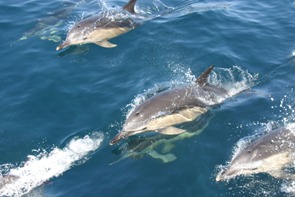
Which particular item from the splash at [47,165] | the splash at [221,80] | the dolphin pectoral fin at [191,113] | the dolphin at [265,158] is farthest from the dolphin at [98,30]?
the dolphin at [265,158]

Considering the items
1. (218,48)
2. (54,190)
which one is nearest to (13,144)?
(54,190)

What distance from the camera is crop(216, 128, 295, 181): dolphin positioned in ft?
32.3

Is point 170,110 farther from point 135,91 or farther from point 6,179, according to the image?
point 6,179

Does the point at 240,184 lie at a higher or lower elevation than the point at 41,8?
lower

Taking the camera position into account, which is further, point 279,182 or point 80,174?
point 80,174

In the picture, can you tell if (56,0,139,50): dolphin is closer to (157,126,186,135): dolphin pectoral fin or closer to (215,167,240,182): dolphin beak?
(157,126,186,135): dolphin pectoral fin

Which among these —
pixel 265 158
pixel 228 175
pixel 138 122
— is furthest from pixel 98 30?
pixel 265 158

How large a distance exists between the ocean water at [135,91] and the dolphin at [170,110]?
0.32 meters

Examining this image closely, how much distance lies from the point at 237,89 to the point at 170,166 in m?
4.50

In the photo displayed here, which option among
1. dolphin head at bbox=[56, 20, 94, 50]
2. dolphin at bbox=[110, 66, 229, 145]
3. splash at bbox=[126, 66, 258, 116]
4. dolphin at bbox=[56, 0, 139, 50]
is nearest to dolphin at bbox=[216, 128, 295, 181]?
dolphin at bbox=[110, 66, 229, 145]

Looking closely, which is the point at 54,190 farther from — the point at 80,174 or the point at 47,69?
the point at 47,69

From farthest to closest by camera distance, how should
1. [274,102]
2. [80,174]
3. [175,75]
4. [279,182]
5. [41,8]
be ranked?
1. [41,8]
2. [175,75]
3. [274,102]
4. [80,174]
5. [279,182]

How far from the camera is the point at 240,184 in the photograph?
9750 mm

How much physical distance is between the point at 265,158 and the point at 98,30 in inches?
349
